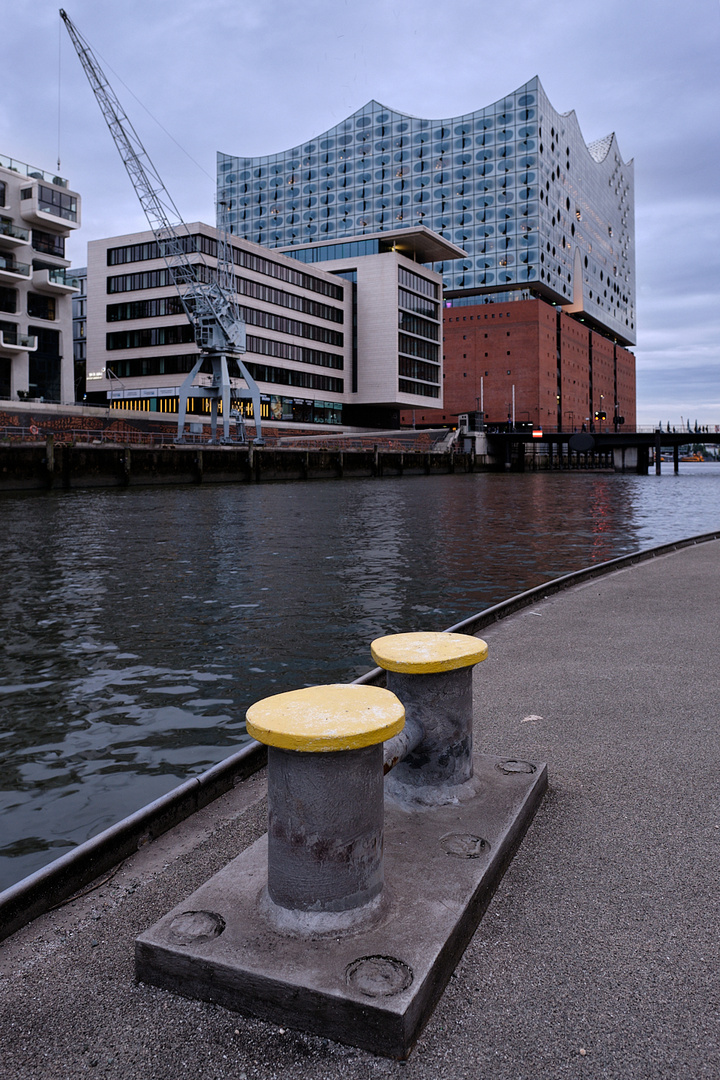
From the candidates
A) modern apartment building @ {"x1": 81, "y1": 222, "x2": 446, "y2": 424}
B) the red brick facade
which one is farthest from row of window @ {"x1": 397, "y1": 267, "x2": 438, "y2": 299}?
the red brick facade

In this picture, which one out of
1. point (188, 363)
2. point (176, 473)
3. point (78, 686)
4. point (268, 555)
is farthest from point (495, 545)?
point (188, 363)

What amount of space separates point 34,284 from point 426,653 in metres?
72.0

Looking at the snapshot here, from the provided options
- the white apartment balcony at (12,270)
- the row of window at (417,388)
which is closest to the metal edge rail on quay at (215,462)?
the row of window at (417,388)

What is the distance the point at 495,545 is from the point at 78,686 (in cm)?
1292

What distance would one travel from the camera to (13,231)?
2483 inches

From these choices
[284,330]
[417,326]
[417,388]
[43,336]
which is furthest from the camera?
[417,388]

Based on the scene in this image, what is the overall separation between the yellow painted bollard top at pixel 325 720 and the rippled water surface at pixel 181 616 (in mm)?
2163

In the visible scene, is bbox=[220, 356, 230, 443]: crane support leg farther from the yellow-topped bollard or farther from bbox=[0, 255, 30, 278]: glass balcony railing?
the yellow-topped bollard

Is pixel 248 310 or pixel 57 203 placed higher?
pixel 57 203

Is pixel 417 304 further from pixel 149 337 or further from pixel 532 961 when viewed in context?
pixel 532 961

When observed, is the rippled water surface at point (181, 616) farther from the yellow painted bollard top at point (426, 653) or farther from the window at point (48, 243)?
the window at point (48, 243)

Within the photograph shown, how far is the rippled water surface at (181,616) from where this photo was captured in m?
5.30

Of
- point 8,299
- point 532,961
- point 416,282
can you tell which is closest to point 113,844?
point 532,961

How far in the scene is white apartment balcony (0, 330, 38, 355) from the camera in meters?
61.5
